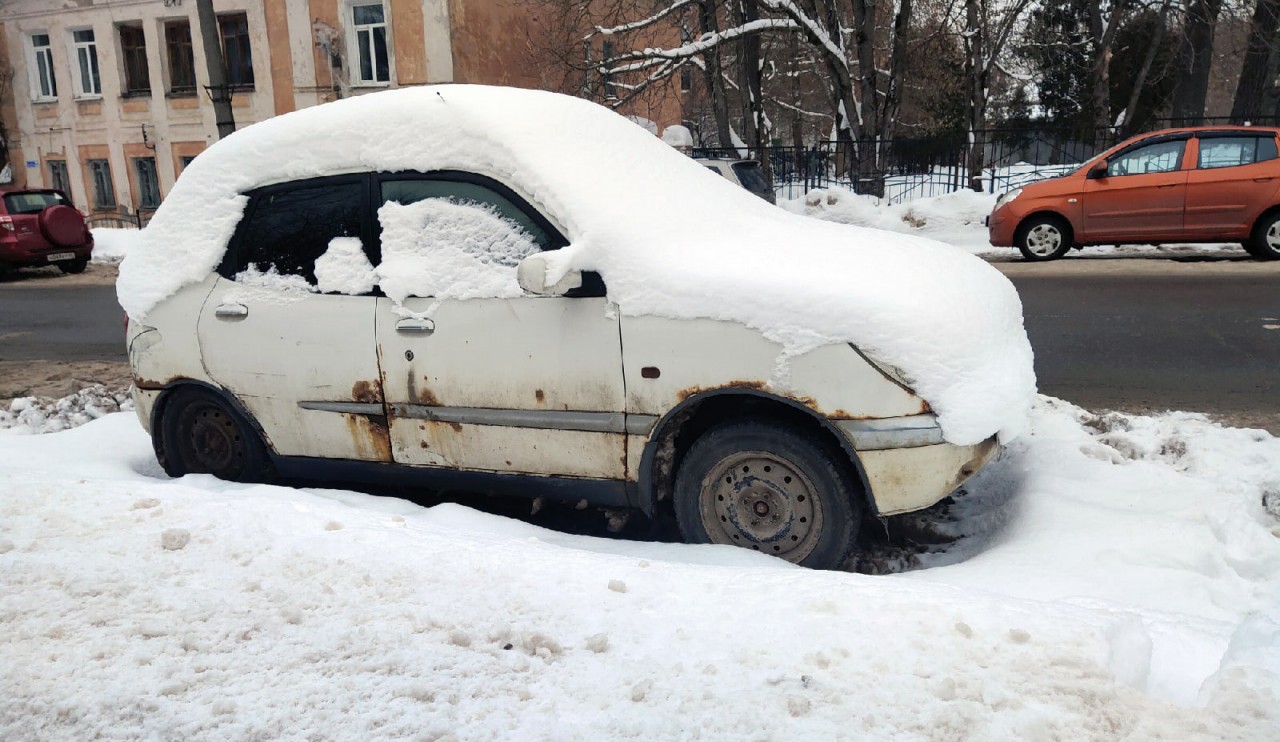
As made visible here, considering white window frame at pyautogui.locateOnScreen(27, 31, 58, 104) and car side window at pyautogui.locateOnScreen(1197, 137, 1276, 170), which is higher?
white window frame at pyautogui.locateOnScreen(27, 31, 58, 104)

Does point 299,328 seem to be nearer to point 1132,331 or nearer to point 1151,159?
point 1132,331

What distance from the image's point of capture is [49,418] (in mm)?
6285

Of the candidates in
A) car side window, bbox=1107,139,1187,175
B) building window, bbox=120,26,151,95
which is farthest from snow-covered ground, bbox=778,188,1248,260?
building window, bbox=120,26,151,95

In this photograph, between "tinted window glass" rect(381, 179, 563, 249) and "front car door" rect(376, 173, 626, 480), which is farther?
"tinted window glass" rect(381, 179, 563, 249)

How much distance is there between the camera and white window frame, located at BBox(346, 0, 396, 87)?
25469mm

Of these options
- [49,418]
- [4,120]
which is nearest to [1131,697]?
[49,418]

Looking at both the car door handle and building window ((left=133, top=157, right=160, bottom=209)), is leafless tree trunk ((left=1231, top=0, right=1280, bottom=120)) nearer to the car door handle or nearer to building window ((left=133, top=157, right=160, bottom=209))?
the car door handle

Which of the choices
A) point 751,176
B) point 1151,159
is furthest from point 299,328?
point 1151,159

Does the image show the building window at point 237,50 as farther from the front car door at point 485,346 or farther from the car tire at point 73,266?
the front car door at point 485,346

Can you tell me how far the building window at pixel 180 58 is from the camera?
28.0 meters

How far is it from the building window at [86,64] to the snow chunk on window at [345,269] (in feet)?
101

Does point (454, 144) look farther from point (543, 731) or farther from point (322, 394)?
point (543, 731)

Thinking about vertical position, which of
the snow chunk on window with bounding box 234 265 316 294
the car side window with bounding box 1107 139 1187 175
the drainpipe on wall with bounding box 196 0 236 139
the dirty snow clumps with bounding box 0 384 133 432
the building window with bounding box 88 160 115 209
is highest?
the drainpipe on wall with bounding box 196 0 236 139

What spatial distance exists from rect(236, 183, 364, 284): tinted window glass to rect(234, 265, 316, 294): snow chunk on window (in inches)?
0.7
